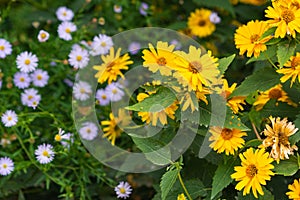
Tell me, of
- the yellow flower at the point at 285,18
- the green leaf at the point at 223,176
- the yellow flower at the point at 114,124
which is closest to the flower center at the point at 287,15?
the yellow flower at the point at 285,18

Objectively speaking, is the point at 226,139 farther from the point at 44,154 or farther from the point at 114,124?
the point at 44,154

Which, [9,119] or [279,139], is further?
[9,119]

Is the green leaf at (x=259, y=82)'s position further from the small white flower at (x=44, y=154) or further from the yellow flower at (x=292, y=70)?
the small white flower at (x=44, y=154)

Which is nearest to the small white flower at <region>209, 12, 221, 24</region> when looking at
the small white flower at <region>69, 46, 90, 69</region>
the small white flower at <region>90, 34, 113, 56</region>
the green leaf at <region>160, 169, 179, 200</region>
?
the small white flower at <region>90, 34, 113, 56</region>

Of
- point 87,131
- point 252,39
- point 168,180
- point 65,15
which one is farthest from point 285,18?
point 65,15

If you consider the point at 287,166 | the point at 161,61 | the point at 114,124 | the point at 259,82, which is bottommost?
the point at 287,166

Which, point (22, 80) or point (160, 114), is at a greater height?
point (22, 80)

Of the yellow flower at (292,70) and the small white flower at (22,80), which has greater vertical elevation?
the small white flower at (22,80)
